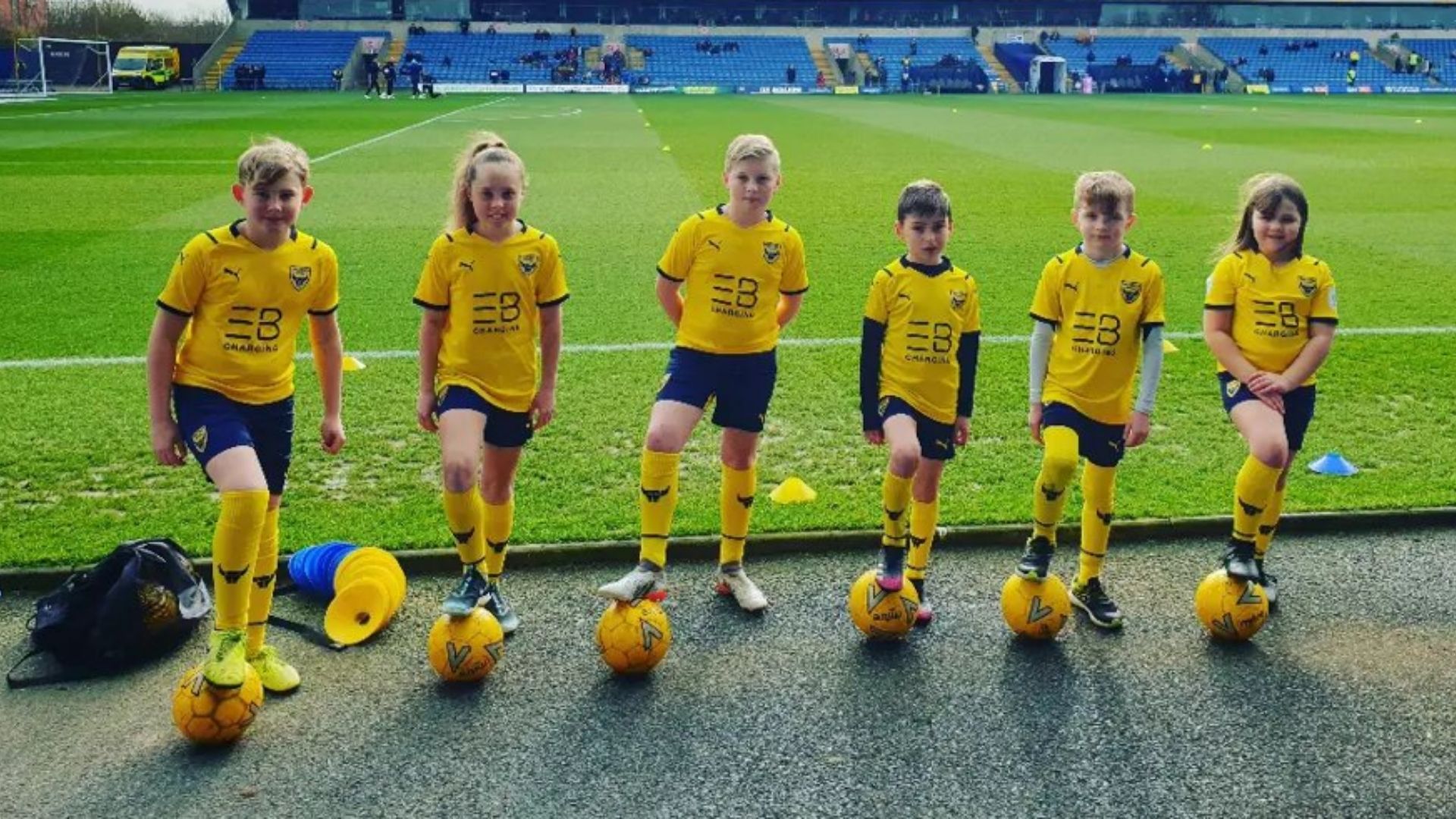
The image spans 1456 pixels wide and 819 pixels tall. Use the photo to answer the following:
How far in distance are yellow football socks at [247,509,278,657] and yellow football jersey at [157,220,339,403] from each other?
54 centimetres

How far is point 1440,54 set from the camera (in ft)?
249

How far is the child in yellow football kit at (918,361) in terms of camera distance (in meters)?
4.90

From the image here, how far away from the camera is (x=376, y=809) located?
12.2 ft

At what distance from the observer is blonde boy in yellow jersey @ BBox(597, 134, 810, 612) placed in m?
4.99

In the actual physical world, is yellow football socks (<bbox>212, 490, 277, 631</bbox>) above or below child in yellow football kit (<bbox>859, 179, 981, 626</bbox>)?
below

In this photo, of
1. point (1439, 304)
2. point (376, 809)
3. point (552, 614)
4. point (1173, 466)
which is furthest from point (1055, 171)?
point (376, 809)

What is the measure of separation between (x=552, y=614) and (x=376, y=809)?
1538 millimetres

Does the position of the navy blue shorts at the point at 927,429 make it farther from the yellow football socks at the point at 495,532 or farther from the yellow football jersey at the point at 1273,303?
the yellow football socks at the point at 495,532

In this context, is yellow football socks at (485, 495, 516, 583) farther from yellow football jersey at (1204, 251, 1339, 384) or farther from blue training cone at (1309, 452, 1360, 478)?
blue training cone at (1309, 452, 1360, 478)

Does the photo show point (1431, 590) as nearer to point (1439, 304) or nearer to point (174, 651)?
point (174, 651)

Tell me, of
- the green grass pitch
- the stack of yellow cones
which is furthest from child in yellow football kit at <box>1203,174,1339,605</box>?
the stack of yellow cones

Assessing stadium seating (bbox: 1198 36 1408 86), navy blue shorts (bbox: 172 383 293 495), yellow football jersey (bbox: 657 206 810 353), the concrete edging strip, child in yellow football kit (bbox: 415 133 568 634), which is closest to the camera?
navy blue shorts (bbox: 172 383 293 495)

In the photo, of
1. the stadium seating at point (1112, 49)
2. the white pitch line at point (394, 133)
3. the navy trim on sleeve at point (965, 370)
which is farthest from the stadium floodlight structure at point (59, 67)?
the navy trim on sleeve at point (965, 370)

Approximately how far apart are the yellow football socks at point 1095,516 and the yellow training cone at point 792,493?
5.40 feet
